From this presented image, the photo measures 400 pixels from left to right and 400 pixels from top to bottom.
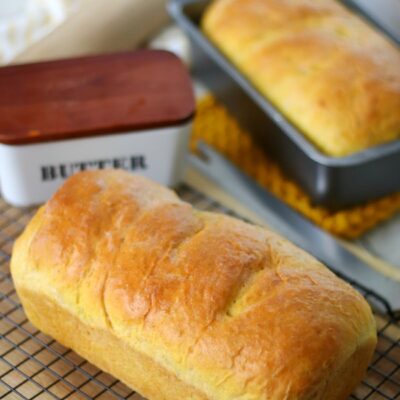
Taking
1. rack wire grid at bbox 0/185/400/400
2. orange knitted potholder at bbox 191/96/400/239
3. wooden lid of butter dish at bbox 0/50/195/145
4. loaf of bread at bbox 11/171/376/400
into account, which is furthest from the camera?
orange knitted potholder at bbox 191/96/400/239

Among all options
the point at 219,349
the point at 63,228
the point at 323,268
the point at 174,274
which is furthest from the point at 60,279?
the point at 323,268

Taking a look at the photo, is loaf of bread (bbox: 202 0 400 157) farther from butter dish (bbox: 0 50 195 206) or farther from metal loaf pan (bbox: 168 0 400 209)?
butter dish (bbox: 0 50 195 206)

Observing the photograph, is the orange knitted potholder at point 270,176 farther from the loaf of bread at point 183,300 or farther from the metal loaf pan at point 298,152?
the loaf of bread at point 183,300

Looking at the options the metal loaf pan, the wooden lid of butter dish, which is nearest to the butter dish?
the wooden lid of butter dish

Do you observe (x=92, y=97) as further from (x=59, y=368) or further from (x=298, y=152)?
(x=59, y=368)

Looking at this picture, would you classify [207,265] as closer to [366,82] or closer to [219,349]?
[219,349]

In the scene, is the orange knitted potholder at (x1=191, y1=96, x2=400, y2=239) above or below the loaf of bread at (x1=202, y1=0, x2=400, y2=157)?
below
